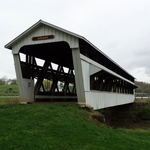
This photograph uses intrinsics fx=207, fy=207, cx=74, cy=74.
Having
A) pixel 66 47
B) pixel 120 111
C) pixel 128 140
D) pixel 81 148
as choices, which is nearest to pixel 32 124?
pixel 81 148

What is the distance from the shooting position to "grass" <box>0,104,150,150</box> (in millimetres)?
5594

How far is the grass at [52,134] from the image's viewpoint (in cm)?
559

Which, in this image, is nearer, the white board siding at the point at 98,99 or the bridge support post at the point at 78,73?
the bridge support post at the point at 78,73

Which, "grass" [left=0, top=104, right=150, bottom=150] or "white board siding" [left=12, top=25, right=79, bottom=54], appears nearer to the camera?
"grass" [left=0, top=104, right=150, bottom=150]

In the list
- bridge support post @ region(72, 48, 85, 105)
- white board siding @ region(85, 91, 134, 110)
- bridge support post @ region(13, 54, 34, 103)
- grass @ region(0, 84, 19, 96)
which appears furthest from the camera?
grass @ region(0, 84, 19, 96)

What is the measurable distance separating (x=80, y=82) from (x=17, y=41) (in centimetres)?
466

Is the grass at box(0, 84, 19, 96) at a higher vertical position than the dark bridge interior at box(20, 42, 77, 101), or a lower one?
lower

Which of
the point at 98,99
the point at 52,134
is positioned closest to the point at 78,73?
the point at 98,99

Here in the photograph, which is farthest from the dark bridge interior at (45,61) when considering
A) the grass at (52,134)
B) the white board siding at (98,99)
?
the grass at (52,134)

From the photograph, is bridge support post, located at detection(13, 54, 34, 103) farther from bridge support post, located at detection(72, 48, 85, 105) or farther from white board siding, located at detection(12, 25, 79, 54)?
bridge support post, located at detection(72, 48, 85, 105)

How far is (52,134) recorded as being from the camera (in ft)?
21.0

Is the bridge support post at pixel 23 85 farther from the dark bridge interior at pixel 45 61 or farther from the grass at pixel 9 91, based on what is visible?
the grass at pixel 9 91

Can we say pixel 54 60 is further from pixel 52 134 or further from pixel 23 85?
pixel 52 134

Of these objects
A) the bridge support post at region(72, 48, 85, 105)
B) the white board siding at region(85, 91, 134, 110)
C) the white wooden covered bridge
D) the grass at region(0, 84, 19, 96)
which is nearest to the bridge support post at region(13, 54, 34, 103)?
the white wooden covered bridge
